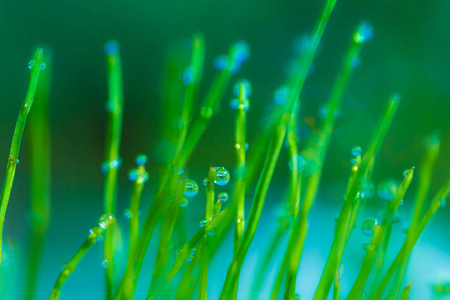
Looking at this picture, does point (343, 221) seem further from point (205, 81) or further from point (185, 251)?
point (205, 81)

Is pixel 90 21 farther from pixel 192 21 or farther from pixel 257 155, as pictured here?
pixel 257 155

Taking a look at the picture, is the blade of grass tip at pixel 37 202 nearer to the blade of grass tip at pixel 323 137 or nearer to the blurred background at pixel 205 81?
the blade of grass tip at pixel 323 137

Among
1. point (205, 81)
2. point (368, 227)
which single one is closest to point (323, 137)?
point (368, 227)

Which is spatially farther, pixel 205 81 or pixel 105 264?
pixel 205 81

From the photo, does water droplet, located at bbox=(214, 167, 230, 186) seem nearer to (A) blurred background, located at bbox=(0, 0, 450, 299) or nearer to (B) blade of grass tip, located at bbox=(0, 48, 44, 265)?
(B) blade of grass tip, located at bbox=(0, 48, 44, 265)

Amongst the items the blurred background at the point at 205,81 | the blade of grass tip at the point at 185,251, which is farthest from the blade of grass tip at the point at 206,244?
the blurred background at the point at 205,81

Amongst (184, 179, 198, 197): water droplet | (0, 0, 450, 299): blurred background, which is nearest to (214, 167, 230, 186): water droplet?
(184, 179, 198, 197): water droplet
